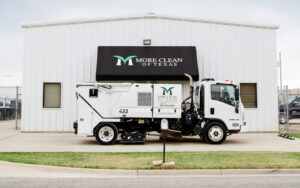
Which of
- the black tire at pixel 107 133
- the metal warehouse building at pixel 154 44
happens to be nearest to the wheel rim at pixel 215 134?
the black tire at pixel 107 133

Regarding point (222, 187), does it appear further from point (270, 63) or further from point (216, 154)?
point (270, 63)

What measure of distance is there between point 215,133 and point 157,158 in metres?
4.84

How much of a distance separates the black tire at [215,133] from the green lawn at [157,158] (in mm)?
3319

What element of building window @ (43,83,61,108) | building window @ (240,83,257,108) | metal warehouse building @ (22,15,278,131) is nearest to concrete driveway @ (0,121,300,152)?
building window @ (43,83,61,108)

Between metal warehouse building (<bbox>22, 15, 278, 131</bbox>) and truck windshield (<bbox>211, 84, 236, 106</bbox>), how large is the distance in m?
5.31

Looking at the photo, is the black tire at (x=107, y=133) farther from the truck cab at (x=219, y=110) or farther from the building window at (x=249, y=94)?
the building window at (x=249, y=94)

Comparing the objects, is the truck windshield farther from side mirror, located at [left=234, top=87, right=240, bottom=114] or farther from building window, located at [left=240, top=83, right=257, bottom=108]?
building window, located at [left=240, top=83, right=257, bottom=108]

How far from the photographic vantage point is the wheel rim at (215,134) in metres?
14.4

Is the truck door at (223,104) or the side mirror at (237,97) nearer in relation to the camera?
the side mirror at (237,97)

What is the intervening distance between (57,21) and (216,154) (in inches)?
506

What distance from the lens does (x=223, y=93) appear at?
566 inches

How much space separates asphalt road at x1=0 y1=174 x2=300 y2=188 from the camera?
739cm

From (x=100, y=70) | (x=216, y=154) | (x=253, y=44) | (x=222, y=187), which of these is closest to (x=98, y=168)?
(x=222, y=187)

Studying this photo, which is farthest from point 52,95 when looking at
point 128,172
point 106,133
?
point 128,172
